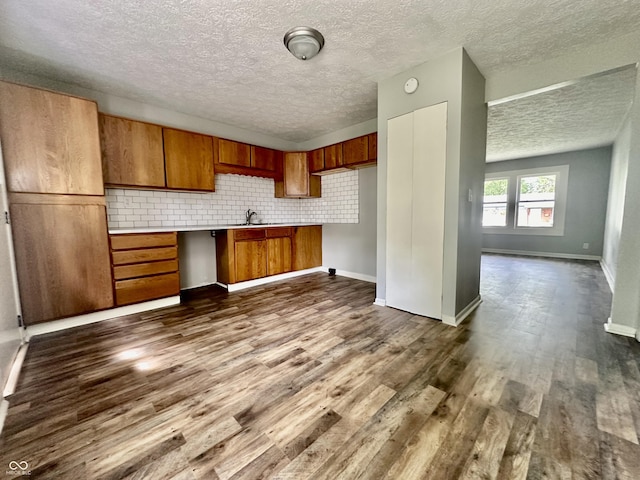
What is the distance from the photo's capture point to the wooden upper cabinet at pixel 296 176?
457 centimetres

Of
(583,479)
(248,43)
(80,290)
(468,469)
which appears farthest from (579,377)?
(80,290)

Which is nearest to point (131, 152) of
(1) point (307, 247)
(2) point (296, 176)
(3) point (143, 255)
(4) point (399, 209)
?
(3) point (143, 255)

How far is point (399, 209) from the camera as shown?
283cm

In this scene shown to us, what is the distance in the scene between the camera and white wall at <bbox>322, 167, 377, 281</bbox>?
4.18 meters

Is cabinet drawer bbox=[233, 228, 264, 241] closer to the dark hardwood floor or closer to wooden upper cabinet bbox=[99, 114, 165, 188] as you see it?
wooden upper cabinet bbox=[99, 114, 165, 188]

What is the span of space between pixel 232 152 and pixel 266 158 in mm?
623

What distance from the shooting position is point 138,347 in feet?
7.06

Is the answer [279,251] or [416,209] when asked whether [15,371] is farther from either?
[416,209]

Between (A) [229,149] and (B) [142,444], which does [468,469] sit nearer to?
(B) [142,444]

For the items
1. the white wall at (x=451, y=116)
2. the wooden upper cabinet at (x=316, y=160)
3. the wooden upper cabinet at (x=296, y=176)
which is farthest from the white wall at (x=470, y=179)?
the wooden upper cabinet at (x=296, y=176)

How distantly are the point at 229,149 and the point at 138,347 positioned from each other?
2.87 metres

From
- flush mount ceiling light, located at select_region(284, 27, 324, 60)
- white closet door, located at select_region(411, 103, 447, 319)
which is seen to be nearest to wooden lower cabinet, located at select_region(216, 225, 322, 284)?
white closet door, located at select_region(411, 103, 447, 319)

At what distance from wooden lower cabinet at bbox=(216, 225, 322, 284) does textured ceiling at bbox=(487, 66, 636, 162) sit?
3.58 meters

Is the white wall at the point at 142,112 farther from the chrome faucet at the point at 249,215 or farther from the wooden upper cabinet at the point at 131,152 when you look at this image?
the chrome faucet at the point at 249,215
